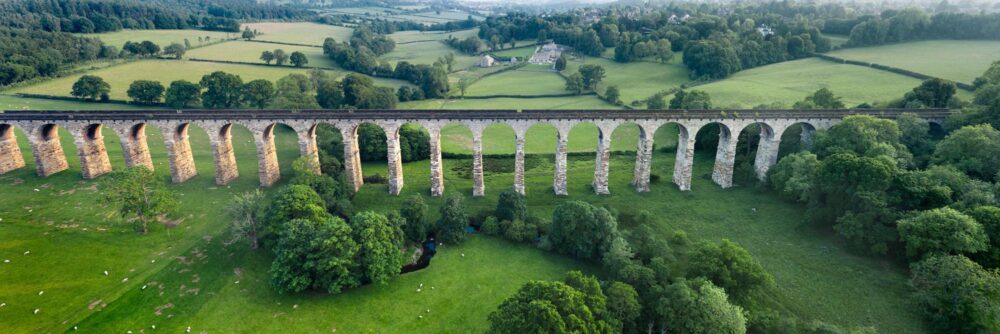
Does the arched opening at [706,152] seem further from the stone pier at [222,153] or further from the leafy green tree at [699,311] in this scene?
the stone pier at [222,153]

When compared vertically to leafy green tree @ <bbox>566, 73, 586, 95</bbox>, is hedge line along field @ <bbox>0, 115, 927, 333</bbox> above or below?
below

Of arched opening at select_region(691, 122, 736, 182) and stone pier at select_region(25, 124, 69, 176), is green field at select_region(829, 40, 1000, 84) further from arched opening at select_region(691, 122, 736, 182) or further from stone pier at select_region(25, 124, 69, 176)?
stone pier at select_region(25, 124, 69, 176)

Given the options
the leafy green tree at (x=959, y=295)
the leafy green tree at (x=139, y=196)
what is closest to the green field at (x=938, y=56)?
the leafy green tree at (x=959, y=295)

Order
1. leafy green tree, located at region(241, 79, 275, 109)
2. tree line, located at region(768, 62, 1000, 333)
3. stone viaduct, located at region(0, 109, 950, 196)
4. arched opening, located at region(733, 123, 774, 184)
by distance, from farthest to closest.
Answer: leafy green tree, located at region(241, 79, 275, 109) → arched opening, located at region(733, 123, 774, 184) → stone viaduct, located at region(0, 109, 950, 196) → tree line, located at region(768, 62, 1000, 333)

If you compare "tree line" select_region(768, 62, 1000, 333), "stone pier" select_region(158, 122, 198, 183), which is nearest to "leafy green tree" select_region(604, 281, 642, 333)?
"tree line" select_region(768, 62, 1000, 333)

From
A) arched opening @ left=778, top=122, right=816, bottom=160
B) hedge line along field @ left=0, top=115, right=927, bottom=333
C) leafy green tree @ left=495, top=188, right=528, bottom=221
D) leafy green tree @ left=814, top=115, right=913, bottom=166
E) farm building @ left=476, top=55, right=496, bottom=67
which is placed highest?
farm building @ left=476, top=55, right=496, bottom=67

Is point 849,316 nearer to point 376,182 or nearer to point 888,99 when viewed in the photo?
point 376,182

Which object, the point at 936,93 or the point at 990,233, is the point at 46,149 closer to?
the point at 990,233

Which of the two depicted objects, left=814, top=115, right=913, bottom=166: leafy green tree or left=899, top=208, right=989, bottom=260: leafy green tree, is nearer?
left=899, top=208, right=989, bottom=260: leafy green tree
